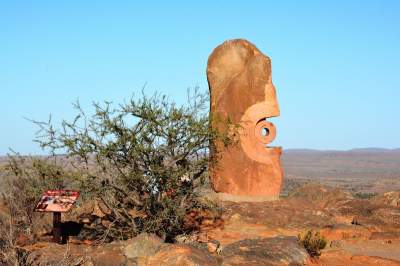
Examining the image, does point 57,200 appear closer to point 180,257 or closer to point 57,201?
point 57,201

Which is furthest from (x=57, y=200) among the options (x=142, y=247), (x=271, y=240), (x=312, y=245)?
(x=312, y=245)

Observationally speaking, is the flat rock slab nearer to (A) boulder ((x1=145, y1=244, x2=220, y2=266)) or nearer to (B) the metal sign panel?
(A) boulder ((x1=145, y1=244, x2=220, y2=266))

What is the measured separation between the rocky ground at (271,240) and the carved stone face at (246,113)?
2.93 feet

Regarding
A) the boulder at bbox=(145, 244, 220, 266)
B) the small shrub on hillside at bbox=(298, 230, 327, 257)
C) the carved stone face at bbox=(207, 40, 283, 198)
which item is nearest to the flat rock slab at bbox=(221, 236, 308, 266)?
→ the boulder at bbox=(145, 244, 220, 266)

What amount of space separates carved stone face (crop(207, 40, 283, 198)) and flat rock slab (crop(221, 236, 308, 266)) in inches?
290

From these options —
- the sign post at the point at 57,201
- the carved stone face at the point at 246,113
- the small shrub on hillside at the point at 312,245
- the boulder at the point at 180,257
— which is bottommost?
the small shrub on hillside at the point at 312,245

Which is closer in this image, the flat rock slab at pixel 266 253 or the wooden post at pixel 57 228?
the flat rock slab at pixel 266 253

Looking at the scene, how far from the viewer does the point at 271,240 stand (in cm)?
1148

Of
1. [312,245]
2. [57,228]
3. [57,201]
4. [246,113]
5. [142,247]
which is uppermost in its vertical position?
[246,113]

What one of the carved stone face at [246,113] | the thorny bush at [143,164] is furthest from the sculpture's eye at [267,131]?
the thorny bush at [143,164]

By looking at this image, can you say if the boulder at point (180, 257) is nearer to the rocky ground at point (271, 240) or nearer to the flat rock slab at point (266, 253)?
the rocky ground at point (271, 240)

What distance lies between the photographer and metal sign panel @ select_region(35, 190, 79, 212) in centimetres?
1241

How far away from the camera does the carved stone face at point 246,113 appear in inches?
747

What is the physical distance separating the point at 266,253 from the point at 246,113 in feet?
30.9
